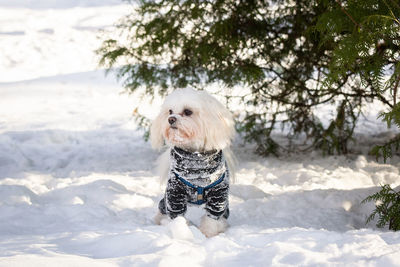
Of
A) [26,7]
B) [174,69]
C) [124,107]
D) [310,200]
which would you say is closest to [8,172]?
[174,69]

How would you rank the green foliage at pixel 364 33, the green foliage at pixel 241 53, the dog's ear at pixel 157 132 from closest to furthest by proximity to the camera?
the green foliage at pixel 364 33, the dog's ear at pixel 157 132, the green foliage at pixel 241 53

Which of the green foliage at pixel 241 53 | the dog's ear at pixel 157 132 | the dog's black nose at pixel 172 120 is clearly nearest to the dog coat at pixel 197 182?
the dog's ear at pixel 157 132

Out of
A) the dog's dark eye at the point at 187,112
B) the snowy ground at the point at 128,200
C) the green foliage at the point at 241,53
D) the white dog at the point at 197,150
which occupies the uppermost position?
the green foliage at the point at 241,53

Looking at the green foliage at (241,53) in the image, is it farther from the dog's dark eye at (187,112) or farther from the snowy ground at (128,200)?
the dog's dark eye at (187,112)

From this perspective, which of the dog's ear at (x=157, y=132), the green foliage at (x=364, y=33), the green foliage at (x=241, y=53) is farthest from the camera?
the green foliage at (x=241, y=53)

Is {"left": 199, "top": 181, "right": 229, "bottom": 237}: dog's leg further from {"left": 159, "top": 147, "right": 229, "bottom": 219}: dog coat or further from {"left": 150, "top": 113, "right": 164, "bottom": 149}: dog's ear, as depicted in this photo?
{"left": 150, "top": 113, "right": 164, "bottom": 149}: dog's ear

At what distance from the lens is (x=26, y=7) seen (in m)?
14.3

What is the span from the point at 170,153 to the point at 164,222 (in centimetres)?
56

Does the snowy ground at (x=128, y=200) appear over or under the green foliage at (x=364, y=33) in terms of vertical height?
under

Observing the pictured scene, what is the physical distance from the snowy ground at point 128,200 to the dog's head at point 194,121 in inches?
23.6

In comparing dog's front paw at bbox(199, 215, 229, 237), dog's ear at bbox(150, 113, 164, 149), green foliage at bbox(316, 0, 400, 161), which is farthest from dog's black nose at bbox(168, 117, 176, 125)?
green foliage at bbox(316, 0, 400, 161)

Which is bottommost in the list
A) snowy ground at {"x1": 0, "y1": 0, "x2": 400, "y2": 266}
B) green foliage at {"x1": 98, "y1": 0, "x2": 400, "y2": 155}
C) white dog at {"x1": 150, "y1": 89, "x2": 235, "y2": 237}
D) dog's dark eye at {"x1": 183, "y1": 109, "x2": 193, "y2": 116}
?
snowy ground at {"x1": 0, "y1": 0, "x2": 400, "y2": 266}

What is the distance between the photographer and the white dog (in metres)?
2.52

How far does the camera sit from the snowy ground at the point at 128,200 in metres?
1.84
